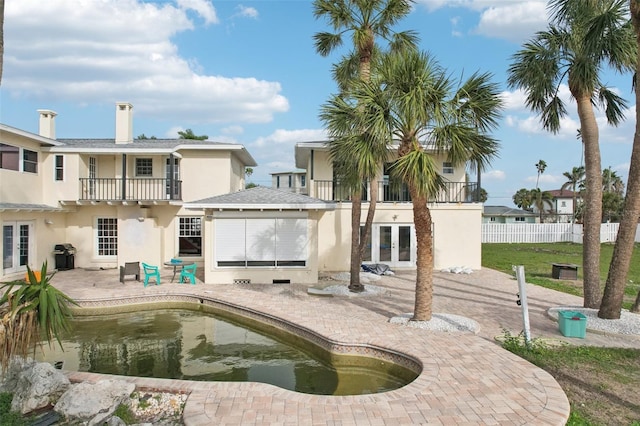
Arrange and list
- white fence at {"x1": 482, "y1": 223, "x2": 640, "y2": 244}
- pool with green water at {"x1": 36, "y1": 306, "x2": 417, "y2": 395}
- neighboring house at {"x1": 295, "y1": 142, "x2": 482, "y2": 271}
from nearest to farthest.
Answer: pool with green water at {"x1": 36, "y1": 306, "x2": 417, "y2": 395}
neighboring house at {"x1": 295, "y1": 142, "x2": 482, "y2": 271}
white fence at {"x1": 482, "y1": 223, "x2": 640, "y2": 244}

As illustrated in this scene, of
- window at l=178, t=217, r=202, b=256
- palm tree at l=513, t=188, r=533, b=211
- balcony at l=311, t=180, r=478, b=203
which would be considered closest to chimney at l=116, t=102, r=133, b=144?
window at l=178, t=217, r=202, b=256

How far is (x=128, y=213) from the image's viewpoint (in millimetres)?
17812

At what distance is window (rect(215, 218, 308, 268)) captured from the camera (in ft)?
49.3

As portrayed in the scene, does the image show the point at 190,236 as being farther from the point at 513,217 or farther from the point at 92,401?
the point at 513,217

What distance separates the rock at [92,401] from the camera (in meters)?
5.30

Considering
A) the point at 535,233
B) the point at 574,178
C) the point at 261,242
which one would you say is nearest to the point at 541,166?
the point at 574,178

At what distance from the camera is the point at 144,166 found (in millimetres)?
19031

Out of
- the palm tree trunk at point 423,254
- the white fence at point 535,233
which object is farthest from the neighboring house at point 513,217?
the palm tree trunk at point 423,254

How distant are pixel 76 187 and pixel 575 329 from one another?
18.7 metres

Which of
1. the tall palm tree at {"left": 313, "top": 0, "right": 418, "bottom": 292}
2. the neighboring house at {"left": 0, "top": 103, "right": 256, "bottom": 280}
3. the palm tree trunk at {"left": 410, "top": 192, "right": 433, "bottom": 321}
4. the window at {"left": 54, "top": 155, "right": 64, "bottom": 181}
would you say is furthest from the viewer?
the window at {"left": 54, "top": 155, "right": 64, "bottom": 181}

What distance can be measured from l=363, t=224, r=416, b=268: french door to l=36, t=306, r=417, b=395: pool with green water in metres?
9.04

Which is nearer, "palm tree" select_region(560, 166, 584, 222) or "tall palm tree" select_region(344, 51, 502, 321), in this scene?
"tall palm tree" select_region(344, 51, 502, 321)

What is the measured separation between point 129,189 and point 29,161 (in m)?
3.92

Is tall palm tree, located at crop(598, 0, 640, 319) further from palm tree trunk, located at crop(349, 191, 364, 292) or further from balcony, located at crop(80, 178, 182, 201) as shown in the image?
balcony, located at crop(80, 178, 182, 201)
